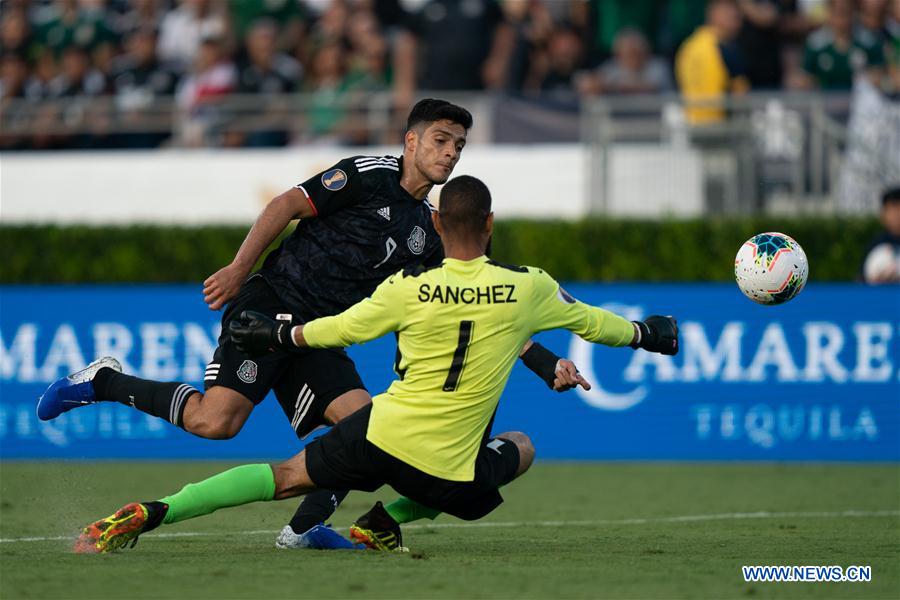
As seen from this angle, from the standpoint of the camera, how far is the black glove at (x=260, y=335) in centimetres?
712

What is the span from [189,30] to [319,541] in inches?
476

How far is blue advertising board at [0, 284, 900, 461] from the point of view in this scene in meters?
13.9

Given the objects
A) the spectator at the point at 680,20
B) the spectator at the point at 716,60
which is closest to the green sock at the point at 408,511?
the spectator at the point at 716,60

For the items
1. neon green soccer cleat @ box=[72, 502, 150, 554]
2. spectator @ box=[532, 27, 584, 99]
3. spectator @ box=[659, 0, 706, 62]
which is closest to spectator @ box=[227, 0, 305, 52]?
spectator @ box=[532, 27, 584, 99]

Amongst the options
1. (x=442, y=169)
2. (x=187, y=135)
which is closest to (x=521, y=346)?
(x=442, y=169)

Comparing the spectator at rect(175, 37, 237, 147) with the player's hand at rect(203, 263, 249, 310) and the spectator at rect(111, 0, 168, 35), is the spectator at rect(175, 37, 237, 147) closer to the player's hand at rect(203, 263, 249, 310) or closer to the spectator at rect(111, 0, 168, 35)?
the spectator at rect(111, 0, 168, 35)

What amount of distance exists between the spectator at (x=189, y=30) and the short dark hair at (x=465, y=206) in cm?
1214

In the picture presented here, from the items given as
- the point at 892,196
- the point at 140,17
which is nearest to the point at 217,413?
the point at 892,196

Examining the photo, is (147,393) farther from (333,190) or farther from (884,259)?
(884,259)

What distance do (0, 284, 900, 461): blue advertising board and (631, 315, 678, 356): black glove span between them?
6347 mm

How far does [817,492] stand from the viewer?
11.6m

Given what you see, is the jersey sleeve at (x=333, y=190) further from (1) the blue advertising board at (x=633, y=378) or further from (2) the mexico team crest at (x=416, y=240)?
(1) the blue advertising board at (x=633, y=378)

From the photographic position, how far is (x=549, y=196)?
55.5 feet

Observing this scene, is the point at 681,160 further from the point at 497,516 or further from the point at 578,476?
the point at 497,516
